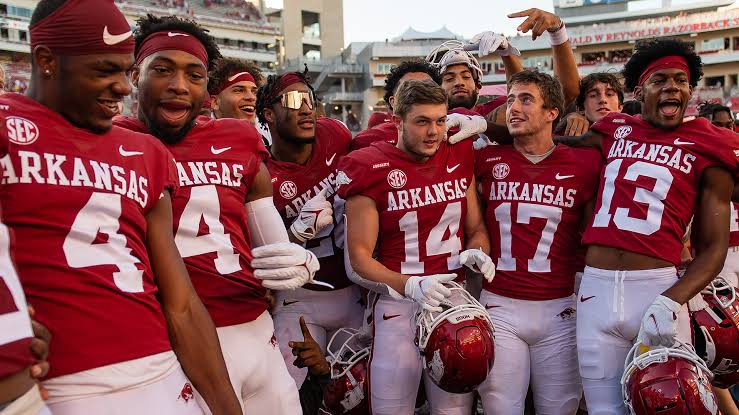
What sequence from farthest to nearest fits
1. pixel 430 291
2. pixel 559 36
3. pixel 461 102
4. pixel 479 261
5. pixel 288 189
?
pixel 461 102, pixel 559 36, pixel 288 189, pixel 479 261, pixel 430 291

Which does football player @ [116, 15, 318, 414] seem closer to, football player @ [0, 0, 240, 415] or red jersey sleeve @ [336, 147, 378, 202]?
football player @ [0, 0, 240, 415]

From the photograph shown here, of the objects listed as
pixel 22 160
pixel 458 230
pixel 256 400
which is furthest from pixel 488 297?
pixel 22 160

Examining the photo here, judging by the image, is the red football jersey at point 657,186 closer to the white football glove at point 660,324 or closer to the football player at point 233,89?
the white football glove at point 660,324

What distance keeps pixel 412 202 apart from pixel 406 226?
0.15 meters

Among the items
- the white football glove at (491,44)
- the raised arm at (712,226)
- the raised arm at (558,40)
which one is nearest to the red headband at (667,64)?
the raised arm at (712,226)

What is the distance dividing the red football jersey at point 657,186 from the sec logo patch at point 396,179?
114 centimetres

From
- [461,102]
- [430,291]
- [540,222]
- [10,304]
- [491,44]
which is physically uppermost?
[491,44]

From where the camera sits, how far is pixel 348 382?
12.2 ft

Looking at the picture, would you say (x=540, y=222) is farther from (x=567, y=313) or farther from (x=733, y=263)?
(x=733, y=263)

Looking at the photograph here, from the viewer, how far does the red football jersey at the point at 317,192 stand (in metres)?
4.04

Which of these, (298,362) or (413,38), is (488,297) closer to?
(298,362)

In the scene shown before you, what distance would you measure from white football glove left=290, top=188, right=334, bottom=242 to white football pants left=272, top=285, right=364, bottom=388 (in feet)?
1.90

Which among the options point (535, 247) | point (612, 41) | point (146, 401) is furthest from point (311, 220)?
point (612, 41)

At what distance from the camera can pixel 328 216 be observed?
3.71 m
